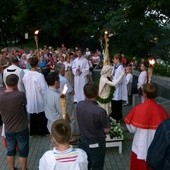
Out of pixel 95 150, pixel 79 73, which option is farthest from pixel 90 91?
pixel 79 73

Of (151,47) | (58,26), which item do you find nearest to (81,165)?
(151,47)

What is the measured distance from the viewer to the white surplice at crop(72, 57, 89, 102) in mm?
15742

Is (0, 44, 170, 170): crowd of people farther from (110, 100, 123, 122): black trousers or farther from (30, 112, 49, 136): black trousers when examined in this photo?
(110, 100, 123, 122): black trousers

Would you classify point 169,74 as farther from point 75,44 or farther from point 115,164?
point 75,44

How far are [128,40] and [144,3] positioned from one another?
12.6 m

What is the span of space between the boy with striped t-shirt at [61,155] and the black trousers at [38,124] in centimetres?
637

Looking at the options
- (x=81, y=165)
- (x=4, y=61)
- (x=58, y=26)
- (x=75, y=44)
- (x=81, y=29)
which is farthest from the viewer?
(x=75, y=44)

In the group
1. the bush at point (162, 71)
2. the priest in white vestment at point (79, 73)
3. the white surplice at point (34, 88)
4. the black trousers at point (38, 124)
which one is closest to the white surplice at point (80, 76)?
the priest in white vestment at point (79, 73)

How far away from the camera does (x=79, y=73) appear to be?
51.5ft

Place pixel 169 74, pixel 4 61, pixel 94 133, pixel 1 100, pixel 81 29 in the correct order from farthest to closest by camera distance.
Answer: pixel 81 29 → pixel 169 74 → pixel 4 61 → pixel 1 100 → pixel 94 133

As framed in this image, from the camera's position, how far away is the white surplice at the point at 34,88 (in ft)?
33.1

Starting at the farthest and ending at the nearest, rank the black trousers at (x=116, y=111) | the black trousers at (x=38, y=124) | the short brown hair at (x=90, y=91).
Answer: the black trousers at (x=116, y=111), the black trousers at (x=38, y=124), the short brown hair at (x=90, y=91)

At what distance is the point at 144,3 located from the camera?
12.5 metres

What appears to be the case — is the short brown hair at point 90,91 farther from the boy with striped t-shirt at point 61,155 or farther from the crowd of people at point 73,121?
the boy with striped t-shirt at point 61,155
